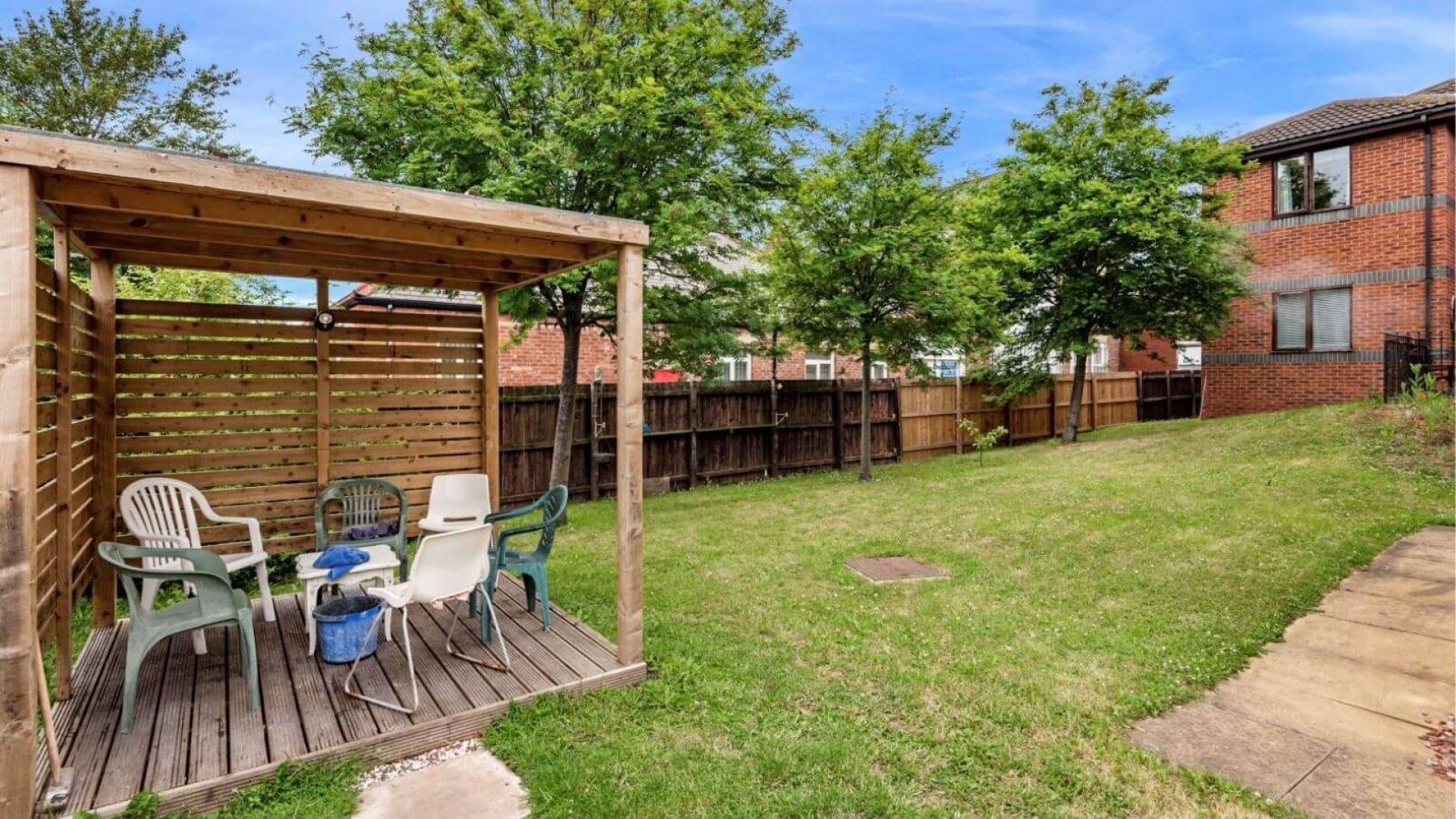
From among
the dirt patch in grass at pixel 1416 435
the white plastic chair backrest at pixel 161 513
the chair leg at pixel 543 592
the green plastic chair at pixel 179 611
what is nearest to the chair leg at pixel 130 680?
the green plastic chair at pixel 179 611

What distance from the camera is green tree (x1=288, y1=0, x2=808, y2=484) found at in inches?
268

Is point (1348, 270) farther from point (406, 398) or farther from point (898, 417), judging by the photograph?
point (406, 398)

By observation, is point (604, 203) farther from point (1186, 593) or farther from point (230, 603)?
point (1186, 593)

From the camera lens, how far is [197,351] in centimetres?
499

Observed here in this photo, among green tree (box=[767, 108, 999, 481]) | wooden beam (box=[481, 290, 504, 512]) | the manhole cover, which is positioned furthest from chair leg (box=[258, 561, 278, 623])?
green tree (box=[767, 108, 999, 481])

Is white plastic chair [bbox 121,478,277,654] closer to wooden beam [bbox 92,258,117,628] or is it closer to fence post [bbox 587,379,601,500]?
wooden beam [bbox 92,258,117,628]

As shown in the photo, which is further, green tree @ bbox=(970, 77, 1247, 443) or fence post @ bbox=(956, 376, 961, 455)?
fence post @ bbox=(956, 376, 961, 455)

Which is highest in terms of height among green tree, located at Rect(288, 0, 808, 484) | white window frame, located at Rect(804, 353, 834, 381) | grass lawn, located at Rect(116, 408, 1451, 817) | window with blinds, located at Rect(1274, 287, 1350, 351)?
green tree, located at Rect(288, 0, 808, 484)

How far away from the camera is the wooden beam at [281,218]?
10.00ft

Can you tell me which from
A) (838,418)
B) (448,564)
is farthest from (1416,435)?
(448,564)

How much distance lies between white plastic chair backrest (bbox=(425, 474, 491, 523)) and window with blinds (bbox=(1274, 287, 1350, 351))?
1602 centimetres

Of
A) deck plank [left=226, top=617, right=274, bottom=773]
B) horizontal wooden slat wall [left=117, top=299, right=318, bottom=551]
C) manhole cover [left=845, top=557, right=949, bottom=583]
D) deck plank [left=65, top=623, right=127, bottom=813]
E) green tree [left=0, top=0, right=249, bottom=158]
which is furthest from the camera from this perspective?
green tree [left=0, top=0, right=249, bottom=158]

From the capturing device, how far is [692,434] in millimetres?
10594

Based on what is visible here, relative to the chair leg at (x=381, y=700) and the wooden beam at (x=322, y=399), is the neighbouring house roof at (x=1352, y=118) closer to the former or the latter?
the wooden beam at (x=322, y=399)
